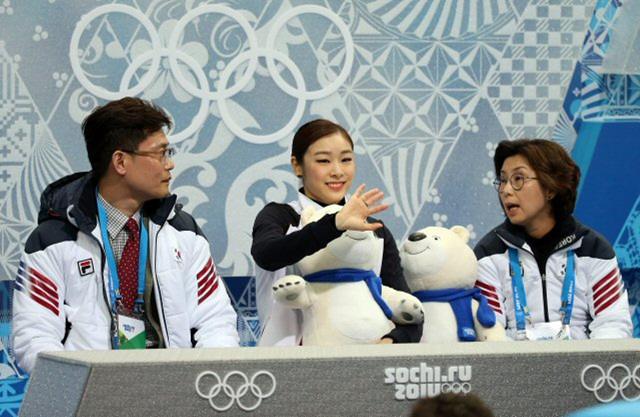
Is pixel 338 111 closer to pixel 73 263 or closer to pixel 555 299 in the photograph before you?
pixel 555 299

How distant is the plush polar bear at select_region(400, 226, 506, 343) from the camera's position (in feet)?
10.0

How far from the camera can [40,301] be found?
297 cm

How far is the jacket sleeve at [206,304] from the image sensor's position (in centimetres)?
314

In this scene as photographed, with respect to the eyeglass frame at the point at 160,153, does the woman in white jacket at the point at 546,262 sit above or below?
below

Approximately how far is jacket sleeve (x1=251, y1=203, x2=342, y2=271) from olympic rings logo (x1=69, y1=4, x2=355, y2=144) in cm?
142

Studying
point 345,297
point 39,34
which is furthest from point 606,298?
point 39,34

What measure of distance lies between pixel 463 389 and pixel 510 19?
9.66 ft

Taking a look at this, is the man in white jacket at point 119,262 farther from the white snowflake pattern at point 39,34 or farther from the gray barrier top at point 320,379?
the white snowflake pattern at point 39,34

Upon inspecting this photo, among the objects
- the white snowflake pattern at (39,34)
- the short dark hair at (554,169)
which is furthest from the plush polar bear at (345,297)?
the white snowflake pattern at (39,34)

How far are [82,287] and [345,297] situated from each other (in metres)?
0.77

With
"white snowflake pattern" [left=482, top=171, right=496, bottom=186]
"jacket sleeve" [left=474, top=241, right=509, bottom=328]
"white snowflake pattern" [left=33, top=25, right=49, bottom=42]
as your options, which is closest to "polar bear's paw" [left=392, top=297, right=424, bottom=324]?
"jacket sleeve" [left=474, top=241, right=509, bottom=328]

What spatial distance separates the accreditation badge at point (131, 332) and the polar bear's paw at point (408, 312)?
2.48ft

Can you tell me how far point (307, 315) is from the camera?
2922mm

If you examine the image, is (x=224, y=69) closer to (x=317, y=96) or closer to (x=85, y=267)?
(x=317, y=96)
